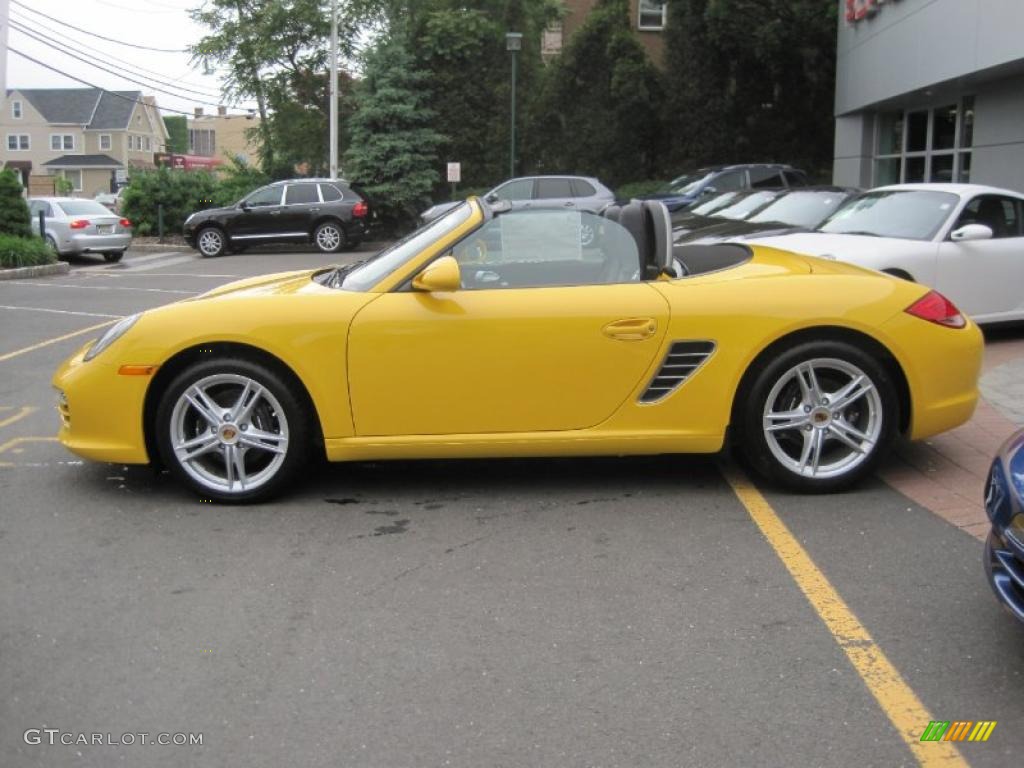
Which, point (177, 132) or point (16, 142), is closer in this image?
point (16, 142)

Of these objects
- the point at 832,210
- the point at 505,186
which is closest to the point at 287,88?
the point at 505,186

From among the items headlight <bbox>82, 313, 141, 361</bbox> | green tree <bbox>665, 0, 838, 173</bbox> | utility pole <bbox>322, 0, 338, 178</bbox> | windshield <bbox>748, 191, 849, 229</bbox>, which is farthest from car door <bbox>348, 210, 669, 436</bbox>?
utility pole <bbox>322, 0, 338, 178</bbox>

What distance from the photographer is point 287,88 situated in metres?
37.4

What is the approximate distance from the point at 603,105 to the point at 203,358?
1065 inches

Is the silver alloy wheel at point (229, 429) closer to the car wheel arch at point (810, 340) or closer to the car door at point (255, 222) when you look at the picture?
the car wheel arch at point (810, 340)

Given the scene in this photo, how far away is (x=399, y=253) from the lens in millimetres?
5418

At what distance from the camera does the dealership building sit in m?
15.2

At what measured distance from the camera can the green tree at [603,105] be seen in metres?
29.7

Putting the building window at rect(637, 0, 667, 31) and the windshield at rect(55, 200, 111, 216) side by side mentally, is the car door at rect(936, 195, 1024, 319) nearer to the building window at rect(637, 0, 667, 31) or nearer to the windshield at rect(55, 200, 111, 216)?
the windshield at rect(55, 200, 111, 216)

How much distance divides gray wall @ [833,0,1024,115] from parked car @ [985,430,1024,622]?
11991mm

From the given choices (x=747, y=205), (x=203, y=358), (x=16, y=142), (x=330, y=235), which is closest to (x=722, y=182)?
(x=747, y=205)

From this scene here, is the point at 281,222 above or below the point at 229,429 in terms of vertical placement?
above

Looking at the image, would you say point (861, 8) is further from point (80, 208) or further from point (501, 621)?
point (501, 621)

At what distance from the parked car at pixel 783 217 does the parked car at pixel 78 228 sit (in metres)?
13.6
